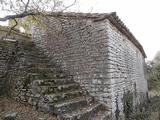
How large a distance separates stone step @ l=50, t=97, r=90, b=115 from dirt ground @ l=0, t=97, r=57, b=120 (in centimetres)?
27

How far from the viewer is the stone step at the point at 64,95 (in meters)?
7.23

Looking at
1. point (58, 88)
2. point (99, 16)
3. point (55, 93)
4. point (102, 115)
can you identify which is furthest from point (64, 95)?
point (99, 16)

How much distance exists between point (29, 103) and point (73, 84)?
2.00 metres

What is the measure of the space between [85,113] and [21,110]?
2.16 m

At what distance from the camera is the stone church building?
7656mm

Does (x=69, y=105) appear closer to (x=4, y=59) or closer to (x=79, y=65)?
(x=79, y=65)

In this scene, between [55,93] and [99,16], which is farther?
[99,16]

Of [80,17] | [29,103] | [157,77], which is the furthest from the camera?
[157,77]

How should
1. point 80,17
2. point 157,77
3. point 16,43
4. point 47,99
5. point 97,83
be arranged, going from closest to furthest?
point 47,99, point 97,83, point 80,17, point 16,43, point 157,77

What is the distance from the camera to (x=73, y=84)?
894 cm

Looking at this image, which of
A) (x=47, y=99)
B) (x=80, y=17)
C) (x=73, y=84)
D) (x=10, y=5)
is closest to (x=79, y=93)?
(x=73, y=84)

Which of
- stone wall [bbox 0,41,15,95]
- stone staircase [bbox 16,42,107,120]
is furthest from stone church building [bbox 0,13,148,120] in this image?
stone wall [bbox 0,41,15,95]

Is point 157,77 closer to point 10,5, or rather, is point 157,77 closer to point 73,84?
point 73,84

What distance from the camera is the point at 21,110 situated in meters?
7.40
